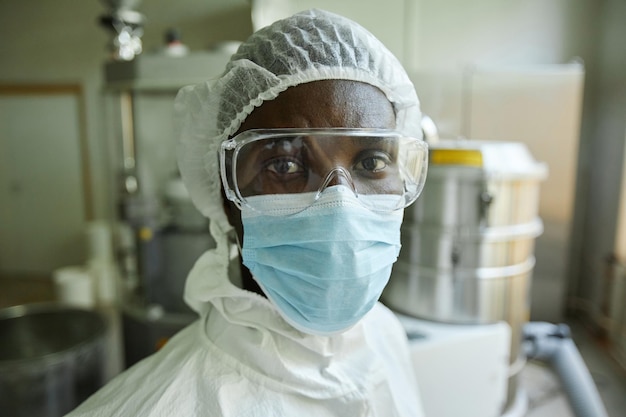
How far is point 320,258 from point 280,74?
0.27 m

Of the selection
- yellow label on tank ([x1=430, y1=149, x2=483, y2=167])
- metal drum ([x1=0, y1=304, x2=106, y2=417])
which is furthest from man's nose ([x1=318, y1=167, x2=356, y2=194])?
metal drum ([x1=0, y1=304, x2=106, y2=417])

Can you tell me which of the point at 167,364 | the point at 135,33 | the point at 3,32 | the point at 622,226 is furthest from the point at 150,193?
the point at 3,32

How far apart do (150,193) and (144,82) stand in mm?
532

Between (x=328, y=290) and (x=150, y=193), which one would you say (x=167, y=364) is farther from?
(x=150, y=193)

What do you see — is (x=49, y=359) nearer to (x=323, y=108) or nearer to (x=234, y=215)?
(x=234, y=215)

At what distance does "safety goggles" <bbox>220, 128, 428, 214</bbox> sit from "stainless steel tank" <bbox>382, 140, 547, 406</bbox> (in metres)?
0.71

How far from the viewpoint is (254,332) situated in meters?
0.62

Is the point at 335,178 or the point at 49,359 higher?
the point at 335,178

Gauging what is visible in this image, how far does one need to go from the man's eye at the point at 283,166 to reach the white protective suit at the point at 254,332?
0.30 feet

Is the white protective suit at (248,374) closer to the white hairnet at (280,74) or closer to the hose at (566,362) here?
the white hairnet at (280,74)

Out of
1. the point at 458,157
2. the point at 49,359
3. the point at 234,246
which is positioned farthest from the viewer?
the point at 49,359

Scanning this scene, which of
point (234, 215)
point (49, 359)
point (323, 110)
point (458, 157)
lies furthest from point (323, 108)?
point (49, 359)

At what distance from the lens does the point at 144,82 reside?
173cm

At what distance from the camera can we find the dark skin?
1.86ft
